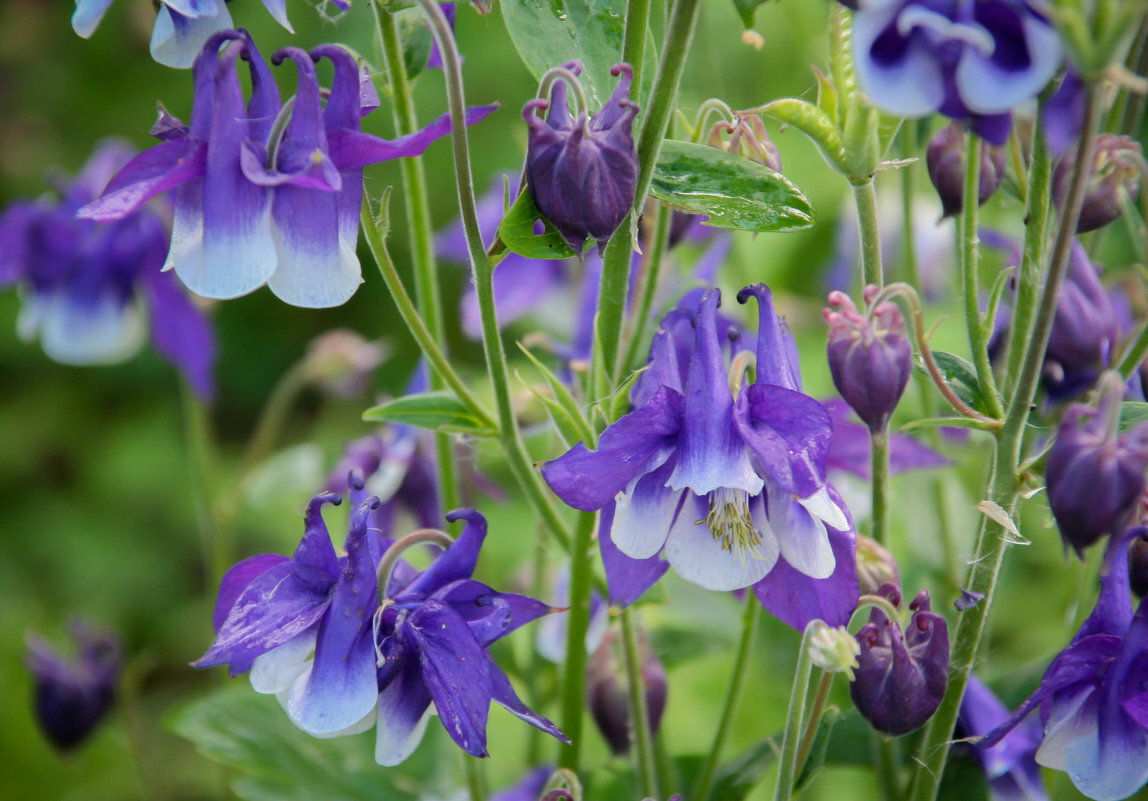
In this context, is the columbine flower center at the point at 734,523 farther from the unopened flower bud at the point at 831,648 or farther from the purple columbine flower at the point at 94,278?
the purple columbine flower at the point at 94,278

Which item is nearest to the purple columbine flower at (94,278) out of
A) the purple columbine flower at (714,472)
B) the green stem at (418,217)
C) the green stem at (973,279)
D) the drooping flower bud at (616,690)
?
the green stem at (418,217)

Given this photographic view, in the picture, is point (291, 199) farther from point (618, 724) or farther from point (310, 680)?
point (618, 724)

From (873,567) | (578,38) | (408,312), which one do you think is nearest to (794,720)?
(873,567)

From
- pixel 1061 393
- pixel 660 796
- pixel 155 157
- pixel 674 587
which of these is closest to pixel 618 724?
pixel 660 796

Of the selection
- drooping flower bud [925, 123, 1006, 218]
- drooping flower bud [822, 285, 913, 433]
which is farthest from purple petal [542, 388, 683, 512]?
drooping flower bud [925, 123, 1006, 218]

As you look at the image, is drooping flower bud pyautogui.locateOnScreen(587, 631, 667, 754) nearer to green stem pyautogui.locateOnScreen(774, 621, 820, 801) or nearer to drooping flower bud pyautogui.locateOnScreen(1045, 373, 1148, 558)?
green stem pyautogui.locateOnScreen(774, 621, 820, 801)

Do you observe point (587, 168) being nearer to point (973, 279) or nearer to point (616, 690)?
point (973, 279)
